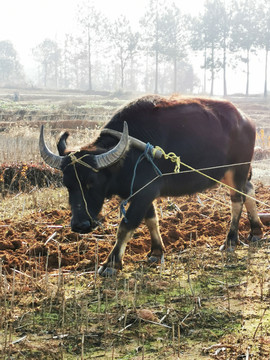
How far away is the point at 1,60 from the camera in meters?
84.2

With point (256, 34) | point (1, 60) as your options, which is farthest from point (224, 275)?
point (1, 60)

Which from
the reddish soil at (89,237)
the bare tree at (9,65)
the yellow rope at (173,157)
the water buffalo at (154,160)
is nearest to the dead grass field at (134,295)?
the reddish soil at (89,237)

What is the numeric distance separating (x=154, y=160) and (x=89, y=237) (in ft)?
4.77

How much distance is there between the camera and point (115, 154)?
14.2ft

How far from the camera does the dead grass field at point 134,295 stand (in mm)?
3092

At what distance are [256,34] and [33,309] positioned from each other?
53.9 meters

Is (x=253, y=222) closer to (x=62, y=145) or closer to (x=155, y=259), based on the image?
(x=155, y=259)

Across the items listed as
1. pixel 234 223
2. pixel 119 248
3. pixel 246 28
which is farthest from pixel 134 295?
pixel 246 28

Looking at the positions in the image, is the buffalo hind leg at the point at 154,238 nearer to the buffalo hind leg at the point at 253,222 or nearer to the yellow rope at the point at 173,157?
the yellow rope at the point at 173,157

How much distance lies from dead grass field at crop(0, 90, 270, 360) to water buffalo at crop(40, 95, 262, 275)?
0.37 metres

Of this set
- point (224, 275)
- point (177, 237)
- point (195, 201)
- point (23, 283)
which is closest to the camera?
point (23, 283)

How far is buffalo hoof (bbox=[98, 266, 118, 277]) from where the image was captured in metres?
4.55

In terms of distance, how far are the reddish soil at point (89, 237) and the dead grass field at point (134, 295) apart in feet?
0.04

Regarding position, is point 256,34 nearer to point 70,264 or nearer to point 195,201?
point 195,201
